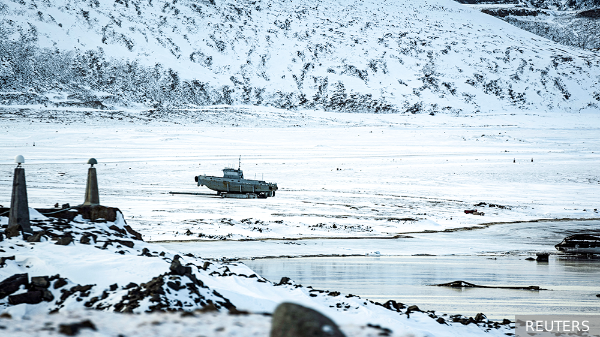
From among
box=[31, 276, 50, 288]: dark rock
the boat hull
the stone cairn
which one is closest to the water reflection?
the stone cairn

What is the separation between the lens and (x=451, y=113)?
3846 inches

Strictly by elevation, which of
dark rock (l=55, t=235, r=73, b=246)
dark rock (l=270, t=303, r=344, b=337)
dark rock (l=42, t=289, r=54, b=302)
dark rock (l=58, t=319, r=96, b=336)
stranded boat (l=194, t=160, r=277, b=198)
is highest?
dark rock (l=270, t=303, r=344, b=337)

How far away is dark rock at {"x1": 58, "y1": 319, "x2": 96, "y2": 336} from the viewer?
3.47m

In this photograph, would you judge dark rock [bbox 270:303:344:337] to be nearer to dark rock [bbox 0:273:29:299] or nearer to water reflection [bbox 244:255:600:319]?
dark rock [bbox 0:273:29:299]

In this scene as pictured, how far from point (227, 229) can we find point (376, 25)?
4876 inches

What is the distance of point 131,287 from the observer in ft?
25.6

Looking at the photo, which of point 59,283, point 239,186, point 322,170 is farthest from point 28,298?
point 322,170

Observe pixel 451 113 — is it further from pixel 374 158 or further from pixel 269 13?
pixel 269 13

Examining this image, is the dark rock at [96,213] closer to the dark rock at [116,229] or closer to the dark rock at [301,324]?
the dark rock at [116,229]

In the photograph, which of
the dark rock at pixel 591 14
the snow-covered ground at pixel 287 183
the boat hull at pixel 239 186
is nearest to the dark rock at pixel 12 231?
the snow-covered ground at pixel 287 183

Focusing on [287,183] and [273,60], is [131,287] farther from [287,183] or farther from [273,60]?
[273,60]

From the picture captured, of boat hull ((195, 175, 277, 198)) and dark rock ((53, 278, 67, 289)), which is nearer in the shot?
dark rock ((53, 278, 67, 289))

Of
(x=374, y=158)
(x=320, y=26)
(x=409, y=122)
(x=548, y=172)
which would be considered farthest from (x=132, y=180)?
(x=320, y=26)

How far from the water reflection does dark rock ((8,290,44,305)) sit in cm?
658
